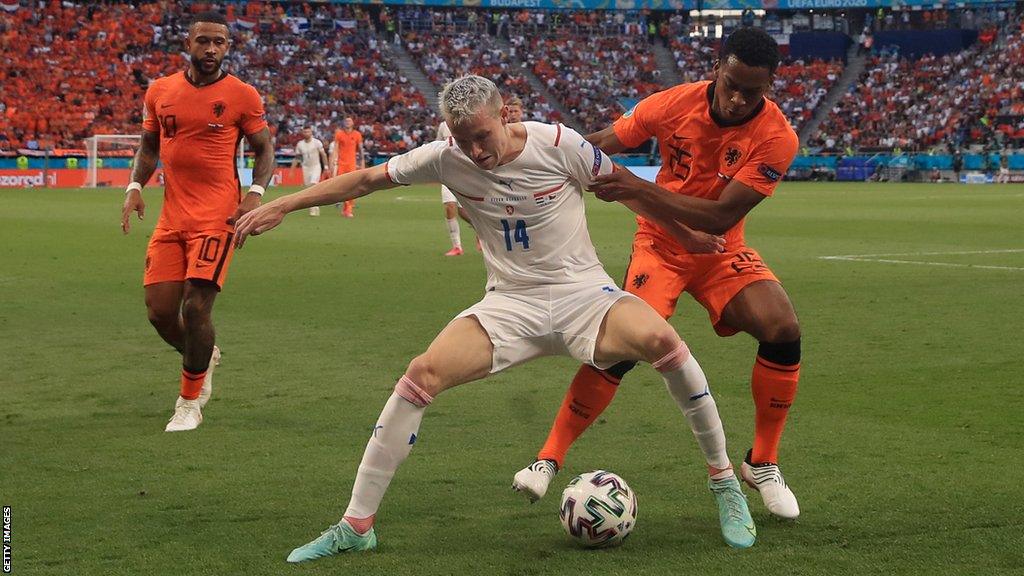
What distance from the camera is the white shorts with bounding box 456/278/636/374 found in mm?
5320

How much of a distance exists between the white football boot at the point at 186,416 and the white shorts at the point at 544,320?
2.61 m

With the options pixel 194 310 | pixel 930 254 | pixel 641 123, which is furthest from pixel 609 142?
pixel 930 254

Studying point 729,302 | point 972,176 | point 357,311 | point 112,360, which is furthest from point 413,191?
point 729,302

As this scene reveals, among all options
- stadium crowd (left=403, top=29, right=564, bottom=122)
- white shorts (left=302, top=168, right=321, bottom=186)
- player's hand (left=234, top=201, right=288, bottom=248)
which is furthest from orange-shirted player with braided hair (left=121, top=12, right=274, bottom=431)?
stadium crowd (left=403, top=29, right=564, bottom=122)

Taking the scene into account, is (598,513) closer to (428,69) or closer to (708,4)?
(428,69)

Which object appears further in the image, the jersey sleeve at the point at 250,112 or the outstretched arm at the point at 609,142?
the jersey sleeve at the point at 250,112

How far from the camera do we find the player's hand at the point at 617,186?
530cm

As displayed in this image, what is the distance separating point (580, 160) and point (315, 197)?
3.56 feet

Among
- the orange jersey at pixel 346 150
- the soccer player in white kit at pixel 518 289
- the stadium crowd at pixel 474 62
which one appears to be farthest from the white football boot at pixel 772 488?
the stadium crowd at pixel 474 62

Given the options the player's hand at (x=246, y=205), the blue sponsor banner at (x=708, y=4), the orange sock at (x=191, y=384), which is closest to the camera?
the orange sock at (x=191, y=384)

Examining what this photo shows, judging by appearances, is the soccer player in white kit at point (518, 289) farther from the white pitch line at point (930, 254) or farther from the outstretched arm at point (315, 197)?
the white pitch line at point (930, 254)

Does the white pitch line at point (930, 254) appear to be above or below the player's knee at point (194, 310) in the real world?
below

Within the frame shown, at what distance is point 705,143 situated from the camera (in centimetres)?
622

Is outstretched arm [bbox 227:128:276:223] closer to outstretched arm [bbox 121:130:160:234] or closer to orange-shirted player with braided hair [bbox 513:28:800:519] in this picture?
outstretched arm [bbox 121:130:160:234]
